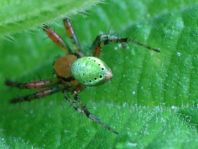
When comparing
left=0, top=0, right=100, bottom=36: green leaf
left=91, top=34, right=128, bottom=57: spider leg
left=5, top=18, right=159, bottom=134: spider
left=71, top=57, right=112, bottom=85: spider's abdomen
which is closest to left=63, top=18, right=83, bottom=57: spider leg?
left=5, top=18, right=159, bottom=134: spider

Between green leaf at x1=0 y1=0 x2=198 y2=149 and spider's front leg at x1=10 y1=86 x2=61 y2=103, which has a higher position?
green leaf at x1=0 y1=0 x2=198 y2=149

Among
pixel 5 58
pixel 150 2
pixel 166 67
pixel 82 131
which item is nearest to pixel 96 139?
pixel 82 131

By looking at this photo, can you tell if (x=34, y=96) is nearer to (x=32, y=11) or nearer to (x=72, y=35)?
(x=72, y=35)

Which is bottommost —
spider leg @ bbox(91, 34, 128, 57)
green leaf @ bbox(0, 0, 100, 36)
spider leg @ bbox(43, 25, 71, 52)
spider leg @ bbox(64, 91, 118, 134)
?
spider leg @ bbox(64, 91, 118, 134)

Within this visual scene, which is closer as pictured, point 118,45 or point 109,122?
point 109,122

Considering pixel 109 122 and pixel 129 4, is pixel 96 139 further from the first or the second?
pixel 129 4

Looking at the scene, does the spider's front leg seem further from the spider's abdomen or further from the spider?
the spider's abdomen

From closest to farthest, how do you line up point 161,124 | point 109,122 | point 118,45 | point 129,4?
1. point 161,124
2. point 109,122
3. point 118,45
4. point 129,4
